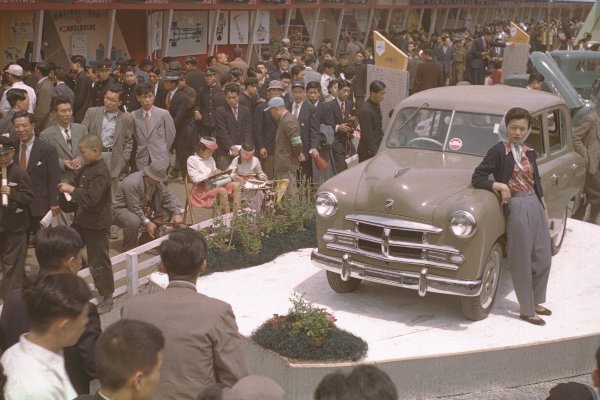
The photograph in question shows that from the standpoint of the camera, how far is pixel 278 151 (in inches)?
445

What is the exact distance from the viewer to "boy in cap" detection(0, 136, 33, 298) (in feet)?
27.0

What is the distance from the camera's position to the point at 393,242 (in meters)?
7.71

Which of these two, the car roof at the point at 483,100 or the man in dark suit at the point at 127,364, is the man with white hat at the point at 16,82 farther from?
the man in dark suit at the point at 127,364

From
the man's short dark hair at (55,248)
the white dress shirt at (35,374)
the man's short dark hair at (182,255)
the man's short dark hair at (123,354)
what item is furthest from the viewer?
the man's short dark hair at (55,248)

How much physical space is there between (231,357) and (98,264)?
14.3ft

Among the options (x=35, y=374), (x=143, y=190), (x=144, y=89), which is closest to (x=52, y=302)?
(x=35, y=374)

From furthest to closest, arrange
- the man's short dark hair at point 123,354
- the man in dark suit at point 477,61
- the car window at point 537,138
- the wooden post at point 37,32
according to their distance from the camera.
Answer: the man in dark suit at point 477,61 → the wooden post at point 37,32 → the car window at point 537,138 → the man's short dark hair at point 123,354

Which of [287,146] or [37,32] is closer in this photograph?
[287,146]

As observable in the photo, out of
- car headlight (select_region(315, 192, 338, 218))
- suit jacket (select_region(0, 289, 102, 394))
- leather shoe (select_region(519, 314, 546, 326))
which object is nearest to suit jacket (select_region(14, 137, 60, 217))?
car headlight (select_region(315, 192, 338, 218))

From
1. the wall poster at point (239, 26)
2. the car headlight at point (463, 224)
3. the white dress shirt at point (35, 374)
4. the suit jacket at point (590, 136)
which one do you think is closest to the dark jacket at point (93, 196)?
the car headlight at point (463, 224)

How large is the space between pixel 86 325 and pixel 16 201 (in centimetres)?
431

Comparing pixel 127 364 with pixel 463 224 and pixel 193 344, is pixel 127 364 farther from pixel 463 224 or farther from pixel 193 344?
pixel 463 224

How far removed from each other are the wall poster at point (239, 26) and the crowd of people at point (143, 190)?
2917 mm

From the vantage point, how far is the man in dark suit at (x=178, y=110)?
1313cm
